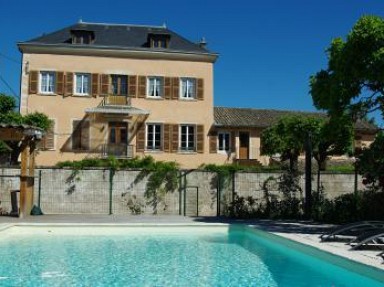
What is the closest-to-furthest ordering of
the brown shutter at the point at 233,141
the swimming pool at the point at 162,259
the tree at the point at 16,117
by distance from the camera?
the swimming pool at the point at 162,259 → the tree at the point at 16,117 → the brown shutter at the point at 233,141

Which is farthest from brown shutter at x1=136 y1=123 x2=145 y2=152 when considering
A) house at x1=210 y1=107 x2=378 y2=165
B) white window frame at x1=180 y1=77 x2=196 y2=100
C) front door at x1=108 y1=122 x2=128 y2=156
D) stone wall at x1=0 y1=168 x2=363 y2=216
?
stone wall at x1=0 y1=168 x2=363 y2=216

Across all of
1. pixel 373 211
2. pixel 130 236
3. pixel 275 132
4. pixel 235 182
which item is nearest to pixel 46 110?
pixel 275 132

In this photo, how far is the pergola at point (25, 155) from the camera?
1839cm

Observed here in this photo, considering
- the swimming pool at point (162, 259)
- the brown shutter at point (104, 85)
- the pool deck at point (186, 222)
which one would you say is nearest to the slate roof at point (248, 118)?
the brown shutter at point (104, 85)

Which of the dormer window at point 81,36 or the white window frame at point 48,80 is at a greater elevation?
the dormer window at point 81,36

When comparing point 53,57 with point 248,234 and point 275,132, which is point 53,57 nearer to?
point 275,132

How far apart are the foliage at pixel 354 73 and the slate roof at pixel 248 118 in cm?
2104

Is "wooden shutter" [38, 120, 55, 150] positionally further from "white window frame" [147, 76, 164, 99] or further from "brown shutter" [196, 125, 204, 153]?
"brown shutter" [196, 125, 204, 153]

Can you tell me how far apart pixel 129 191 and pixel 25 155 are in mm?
4103

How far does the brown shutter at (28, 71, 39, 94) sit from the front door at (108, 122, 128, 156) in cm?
505

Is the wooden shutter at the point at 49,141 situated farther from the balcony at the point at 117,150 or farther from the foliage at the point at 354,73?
the foliage at the point at 354,73

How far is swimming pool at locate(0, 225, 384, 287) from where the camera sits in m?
9.38

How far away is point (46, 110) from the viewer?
34719mm

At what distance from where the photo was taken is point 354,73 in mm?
14375
